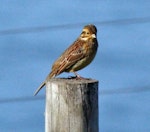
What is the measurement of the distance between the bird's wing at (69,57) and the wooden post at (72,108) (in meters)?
1.15

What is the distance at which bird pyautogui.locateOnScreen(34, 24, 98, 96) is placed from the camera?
3717mm

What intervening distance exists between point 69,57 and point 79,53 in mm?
201

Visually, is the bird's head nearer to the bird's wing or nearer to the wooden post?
the bird's wing

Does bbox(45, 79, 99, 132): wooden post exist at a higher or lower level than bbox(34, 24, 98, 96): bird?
lower

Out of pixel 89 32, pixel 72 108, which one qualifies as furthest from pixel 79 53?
pixel 72 108

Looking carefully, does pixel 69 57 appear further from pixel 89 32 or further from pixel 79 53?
pixel 89 32

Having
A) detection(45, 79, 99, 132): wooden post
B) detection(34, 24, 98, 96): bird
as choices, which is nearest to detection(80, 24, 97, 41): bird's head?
detection(34, 24, 98, 96): bird

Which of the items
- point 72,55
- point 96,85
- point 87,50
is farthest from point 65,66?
point 96,85

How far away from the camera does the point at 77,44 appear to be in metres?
3.96

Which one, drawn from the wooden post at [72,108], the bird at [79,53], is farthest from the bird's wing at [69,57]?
the wooden post at [72,108]

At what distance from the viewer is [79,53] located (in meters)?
3.96

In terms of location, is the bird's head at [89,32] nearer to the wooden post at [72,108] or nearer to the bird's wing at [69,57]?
the bird's wing at [69,57]

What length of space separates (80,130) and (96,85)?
271 millimetres

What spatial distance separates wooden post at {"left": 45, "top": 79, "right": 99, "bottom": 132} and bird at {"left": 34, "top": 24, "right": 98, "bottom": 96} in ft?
3.94
